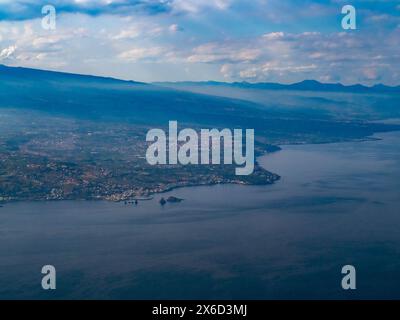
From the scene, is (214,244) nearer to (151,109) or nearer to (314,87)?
(151,109)

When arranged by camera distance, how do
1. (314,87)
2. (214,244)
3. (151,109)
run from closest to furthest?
(214,244), (151,109), (314,87)

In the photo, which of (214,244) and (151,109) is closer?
(214,244)

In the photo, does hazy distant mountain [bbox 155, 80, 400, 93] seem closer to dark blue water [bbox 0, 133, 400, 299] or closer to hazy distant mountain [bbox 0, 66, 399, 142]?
hazy distant mountain [bbox 0, 66, 399, 142]

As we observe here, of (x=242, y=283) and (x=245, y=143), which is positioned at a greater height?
(x=245, y=143)

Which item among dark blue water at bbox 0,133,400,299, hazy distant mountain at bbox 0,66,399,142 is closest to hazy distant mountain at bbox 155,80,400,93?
hazy distant mountain at bbox 0,66,399,142

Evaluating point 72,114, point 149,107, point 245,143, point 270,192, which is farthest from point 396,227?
point 149,107

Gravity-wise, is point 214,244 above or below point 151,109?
below

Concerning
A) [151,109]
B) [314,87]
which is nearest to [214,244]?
[151,109]

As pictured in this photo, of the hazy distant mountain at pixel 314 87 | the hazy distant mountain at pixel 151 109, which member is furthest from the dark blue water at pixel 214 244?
the hazy distant mountain at pixel 314 87

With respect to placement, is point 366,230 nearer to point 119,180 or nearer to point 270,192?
point 270,192

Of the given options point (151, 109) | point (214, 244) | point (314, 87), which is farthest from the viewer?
point (314, 87)
